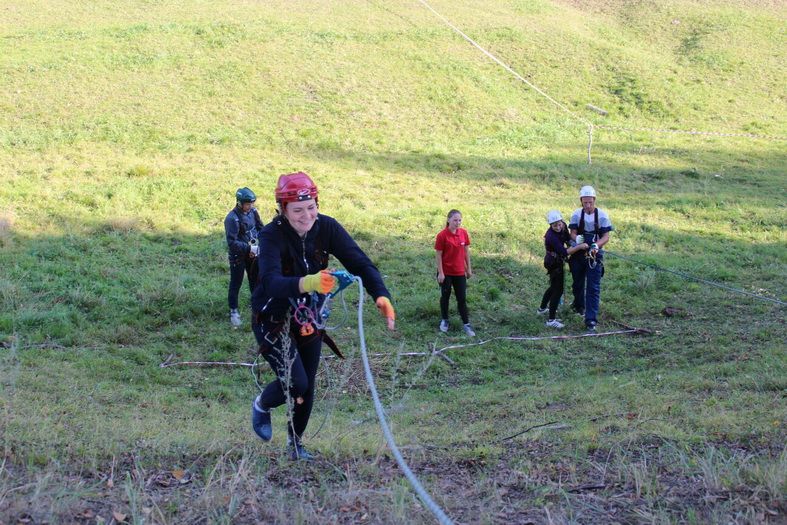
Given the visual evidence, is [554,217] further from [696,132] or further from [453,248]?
[696,132]

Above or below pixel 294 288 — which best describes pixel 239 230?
below

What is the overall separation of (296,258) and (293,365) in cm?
72

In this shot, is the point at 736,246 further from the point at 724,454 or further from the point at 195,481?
the point at 195,481

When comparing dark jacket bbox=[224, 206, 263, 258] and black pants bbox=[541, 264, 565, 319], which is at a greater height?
dark jacket bbox=[224, 206, 263, 258]

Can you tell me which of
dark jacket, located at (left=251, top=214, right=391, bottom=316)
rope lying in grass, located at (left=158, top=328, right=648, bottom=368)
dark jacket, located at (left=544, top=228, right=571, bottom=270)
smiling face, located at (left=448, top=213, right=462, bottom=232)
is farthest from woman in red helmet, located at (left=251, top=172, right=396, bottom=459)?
dark jacket, located at (left=544, top=228, right=571, bottom=270)

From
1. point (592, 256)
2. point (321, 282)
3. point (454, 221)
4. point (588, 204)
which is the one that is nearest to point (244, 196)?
point (454, 221)

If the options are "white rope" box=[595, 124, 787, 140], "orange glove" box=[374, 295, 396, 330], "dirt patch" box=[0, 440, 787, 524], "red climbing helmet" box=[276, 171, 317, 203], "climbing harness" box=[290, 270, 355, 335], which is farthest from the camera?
"white rope" box=[595, 124, 787, 140]

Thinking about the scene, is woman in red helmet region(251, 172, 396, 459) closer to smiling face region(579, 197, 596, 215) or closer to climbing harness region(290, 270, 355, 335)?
climbing harness region(290, 270, 355, 335)

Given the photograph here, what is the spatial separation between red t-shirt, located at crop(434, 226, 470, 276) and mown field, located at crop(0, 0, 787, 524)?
102 centimetres

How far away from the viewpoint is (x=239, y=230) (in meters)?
10.3

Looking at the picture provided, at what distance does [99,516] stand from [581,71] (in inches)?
1177

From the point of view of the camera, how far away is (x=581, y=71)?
30.7 m

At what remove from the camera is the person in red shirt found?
1081 centimetres

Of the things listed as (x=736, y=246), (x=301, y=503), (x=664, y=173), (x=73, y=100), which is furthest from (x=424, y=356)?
(x=73, y=100)
